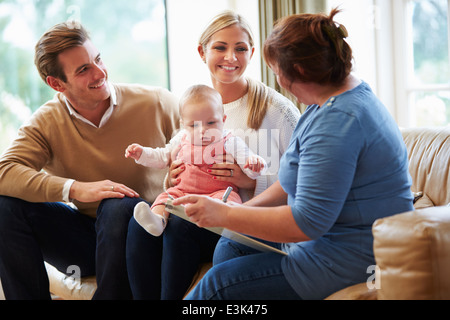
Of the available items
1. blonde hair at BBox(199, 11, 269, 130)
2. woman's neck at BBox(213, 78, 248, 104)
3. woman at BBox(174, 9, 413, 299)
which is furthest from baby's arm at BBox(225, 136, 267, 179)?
woman at BBox(174, 9, 413, 299)

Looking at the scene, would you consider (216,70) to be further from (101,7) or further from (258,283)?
(101,7)

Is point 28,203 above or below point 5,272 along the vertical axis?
above

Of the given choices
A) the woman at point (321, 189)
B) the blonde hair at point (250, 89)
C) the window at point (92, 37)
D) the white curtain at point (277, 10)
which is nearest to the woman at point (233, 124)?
the blonde hair at point (250, 89)

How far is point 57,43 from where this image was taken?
1988 mm

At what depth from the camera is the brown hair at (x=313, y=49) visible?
4.04 feet

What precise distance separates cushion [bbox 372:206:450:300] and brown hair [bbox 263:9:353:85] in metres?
0.39

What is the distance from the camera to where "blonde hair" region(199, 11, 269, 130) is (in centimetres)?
191

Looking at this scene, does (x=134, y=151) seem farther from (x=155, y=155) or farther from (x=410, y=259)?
(x=410, y=259)

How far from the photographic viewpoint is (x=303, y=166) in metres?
1.19

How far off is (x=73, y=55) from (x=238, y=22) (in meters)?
0.66

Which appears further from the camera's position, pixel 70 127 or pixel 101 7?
pixel 101 7

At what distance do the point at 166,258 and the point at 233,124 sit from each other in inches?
23.2

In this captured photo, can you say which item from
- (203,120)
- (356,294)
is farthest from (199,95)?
(356,294)

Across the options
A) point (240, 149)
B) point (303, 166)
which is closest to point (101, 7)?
point (240, 149)
